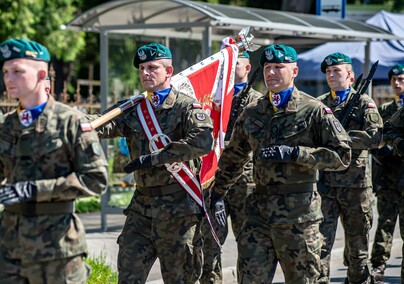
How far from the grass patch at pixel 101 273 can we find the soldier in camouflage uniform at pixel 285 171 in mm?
2102

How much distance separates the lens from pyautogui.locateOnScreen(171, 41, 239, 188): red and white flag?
27.7 ft

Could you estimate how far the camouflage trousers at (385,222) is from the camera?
1064cm

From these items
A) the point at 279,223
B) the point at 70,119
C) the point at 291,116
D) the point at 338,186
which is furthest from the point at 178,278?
the point at 338,186

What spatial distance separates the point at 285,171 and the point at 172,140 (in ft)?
2.81

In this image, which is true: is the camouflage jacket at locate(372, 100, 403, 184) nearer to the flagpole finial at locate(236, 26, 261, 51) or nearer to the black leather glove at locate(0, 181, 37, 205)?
the flagpole finial at locate(236, 26, 261, 51)

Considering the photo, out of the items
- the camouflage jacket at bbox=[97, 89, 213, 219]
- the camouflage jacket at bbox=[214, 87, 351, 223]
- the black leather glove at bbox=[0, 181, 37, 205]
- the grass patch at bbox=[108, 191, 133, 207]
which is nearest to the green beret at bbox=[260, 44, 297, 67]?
the camouflage jacket at bbox=[214, 87, 351, 223]

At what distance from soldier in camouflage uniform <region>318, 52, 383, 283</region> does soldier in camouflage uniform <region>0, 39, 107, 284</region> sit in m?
4.09

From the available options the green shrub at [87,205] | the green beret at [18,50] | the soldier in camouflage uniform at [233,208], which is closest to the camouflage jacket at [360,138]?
the soldier in camouflage uniform at [233,208]

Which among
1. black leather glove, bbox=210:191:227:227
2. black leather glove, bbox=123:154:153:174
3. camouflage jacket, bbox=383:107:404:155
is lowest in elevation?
black leather glove, bbox=210:191:227:227

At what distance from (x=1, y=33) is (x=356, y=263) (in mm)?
15493

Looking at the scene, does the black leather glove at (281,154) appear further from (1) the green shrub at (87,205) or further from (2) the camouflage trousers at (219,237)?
(1) the green shrub at (87,205)

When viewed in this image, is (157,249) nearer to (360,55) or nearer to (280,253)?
(280,253)

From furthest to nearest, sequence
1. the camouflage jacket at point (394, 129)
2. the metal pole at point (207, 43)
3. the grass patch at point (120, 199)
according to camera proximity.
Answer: the grass patch at point (120, 199) < the metal pole at point (207, 43) < the camouflage jacket at point (394, 129)

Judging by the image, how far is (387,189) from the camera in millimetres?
10945
